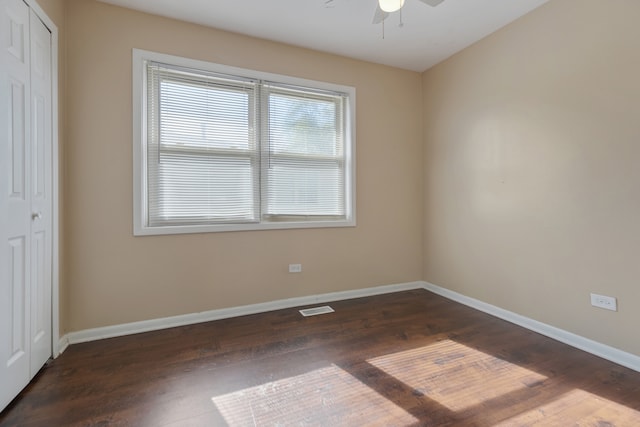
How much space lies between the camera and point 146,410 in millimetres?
1572

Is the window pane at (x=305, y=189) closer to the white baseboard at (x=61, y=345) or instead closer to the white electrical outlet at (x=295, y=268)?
the white electrical outlet at (x=295, y=268)

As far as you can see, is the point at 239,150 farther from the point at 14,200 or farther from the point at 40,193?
the point at 14,200

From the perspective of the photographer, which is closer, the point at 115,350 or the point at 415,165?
the point at 115,350

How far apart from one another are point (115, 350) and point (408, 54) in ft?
13.3

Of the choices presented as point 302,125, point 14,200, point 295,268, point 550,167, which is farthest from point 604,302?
point 14,200

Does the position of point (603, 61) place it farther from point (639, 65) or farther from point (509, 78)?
point (509, 78)

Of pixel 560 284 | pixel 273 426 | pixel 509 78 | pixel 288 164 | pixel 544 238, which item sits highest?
pixel 509 78

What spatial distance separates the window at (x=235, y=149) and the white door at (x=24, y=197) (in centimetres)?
63

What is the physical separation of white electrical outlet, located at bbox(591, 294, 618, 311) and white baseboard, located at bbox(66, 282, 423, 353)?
1.86 meters

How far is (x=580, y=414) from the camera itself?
1.53 metres

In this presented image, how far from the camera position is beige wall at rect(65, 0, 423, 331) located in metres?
2.37

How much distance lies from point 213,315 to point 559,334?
3.06 m

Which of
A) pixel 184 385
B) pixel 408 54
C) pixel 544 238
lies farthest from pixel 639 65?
pixel 184 385

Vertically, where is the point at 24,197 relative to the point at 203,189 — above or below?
below
